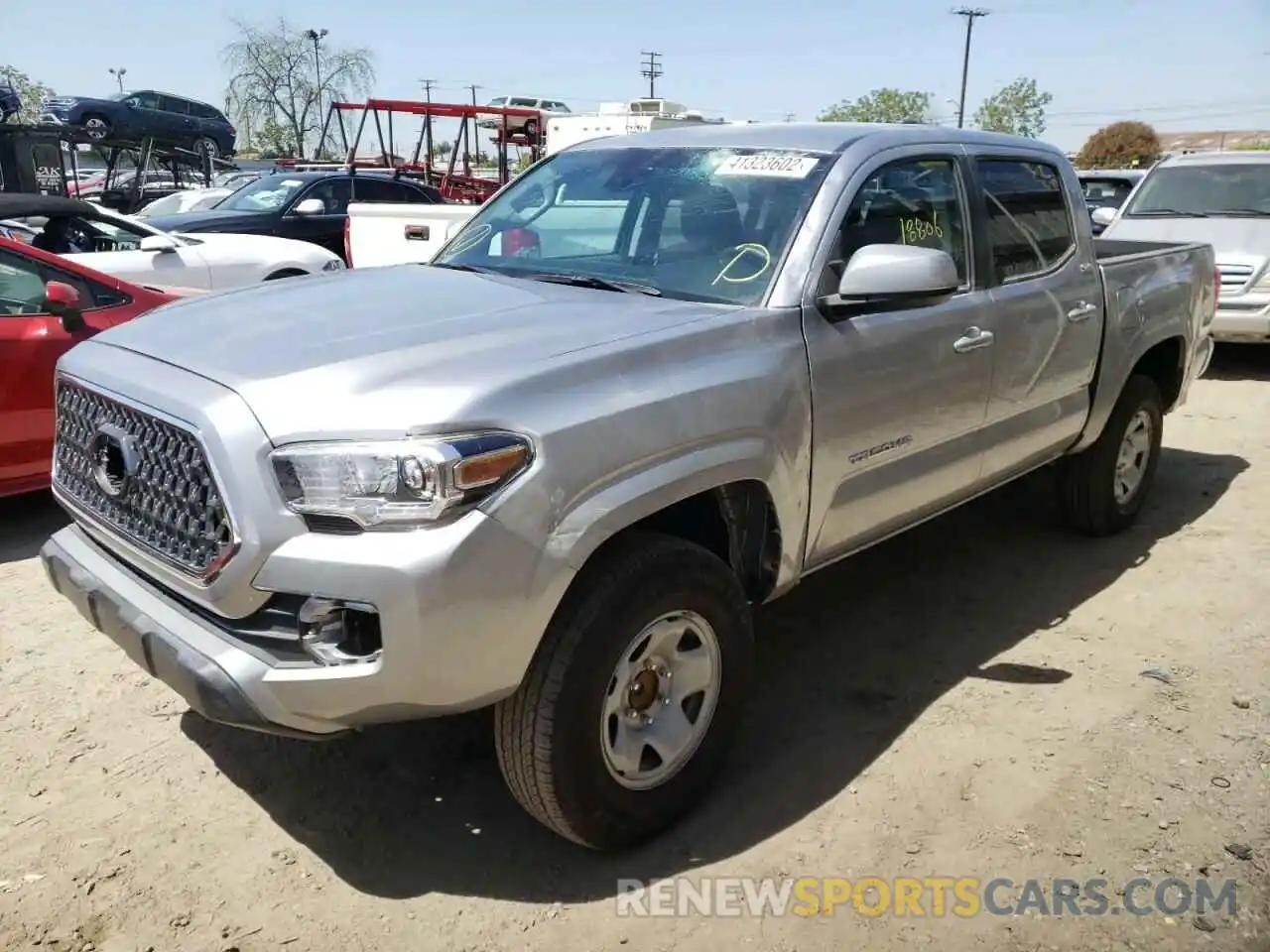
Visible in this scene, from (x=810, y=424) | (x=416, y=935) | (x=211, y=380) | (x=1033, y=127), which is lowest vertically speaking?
(x=416, y=935)

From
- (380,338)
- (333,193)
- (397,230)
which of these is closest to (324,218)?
(333,193)

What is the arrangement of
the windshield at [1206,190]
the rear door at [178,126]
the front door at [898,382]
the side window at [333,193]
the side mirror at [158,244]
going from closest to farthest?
the front door at [898,382]
the side mirror at [158,244]
the windshield at [1206,190]
the side window at [333,193]
the rear door at [178,126]

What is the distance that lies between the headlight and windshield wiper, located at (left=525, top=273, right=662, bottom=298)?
1.11 meters

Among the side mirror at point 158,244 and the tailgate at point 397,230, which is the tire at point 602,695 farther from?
the side mirror at point 158,244

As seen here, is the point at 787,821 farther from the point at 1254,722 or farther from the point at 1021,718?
the point at 1254,722

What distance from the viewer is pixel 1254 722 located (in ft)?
11.8

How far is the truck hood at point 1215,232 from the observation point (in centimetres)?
928

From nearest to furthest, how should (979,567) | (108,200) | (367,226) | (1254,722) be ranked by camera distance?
(1254,722) → (979,567) → (367,226) → (108,200)

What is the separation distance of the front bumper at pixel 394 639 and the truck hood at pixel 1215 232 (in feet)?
27.0

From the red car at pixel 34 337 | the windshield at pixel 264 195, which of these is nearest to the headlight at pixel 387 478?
the red car at pixel 34 337

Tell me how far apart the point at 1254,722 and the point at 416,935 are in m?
2.85

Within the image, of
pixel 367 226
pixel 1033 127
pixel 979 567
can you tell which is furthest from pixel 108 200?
pixel 1033 127

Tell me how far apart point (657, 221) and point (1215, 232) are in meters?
8.11

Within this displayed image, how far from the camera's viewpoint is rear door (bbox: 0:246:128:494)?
4938 millimetres
